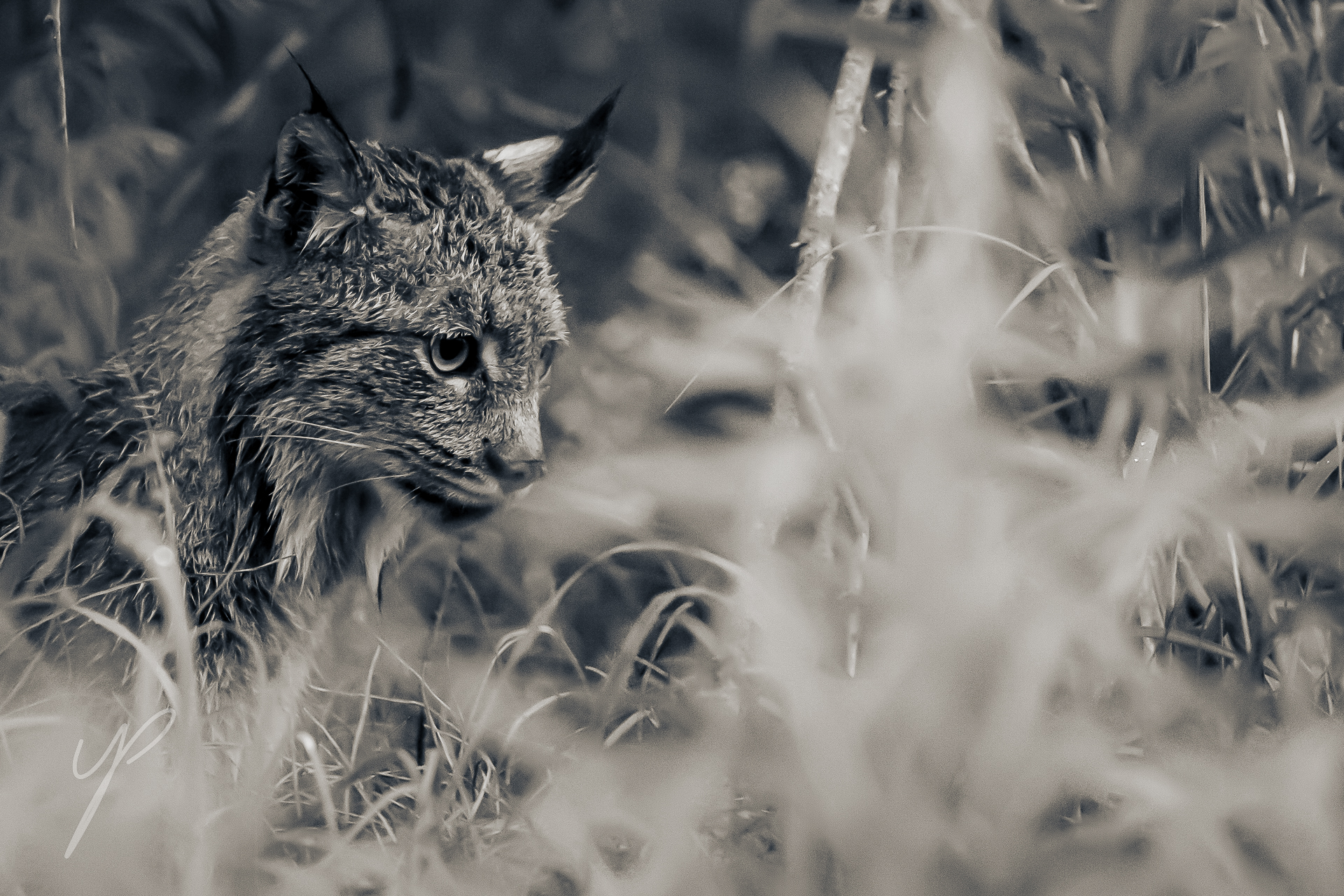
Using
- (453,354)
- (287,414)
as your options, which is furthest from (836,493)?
(287,414)

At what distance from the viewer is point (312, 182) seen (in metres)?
1.39

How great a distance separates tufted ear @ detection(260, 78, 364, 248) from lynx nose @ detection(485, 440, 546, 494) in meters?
0.38

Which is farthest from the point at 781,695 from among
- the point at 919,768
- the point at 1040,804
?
the point at 1040,804

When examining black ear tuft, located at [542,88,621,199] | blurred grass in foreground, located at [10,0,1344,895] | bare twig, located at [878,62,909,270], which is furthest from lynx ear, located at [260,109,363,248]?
bare twig, located at [878,62,909,270]

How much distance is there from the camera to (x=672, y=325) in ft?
5.90

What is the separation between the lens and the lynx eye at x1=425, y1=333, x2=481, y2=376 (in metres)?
1.51

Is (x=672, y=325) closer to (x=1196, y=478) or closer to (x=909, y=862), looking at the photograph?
(x=1196, y=478)

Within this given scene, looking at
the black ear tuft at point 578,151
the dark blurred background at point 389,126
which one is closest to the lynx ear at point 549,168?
the black ear tuft at point 578,151

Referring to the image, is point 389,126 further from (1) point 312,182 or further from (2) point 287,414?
(2) point 287,414

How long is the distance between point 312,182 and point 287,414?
32 cm

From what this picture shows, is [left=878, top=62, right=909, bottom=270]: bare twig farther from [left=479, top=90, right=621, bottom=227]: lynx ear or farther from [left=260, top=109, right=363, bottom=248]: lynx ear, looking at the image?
[left=260, top=109, right=363, bottom=248]: lynx ear

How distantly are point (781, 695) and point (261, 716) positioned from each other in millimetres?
700
